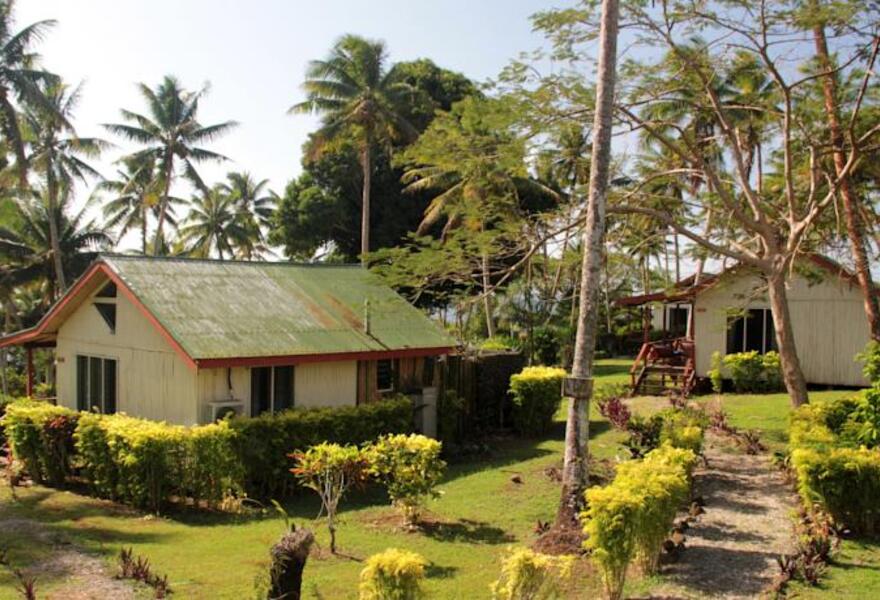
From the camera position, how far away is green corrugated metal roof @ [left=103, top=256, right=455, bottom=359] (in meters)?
14.9

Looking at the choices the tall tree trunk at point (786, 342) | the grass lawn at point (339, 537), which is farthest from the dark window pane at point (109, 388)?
the tall tree trunk at point (786, 342)

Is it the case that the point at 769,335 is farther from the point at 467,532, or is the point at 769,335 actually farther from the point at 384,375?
the point at 467,532

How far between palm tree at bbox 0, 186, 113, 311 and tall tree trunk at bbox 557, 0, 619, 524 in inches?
1337

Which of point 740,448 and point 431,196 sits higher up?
point 431,196

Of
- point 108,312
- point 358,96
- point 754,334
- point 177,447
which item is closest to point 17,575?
point 177,447

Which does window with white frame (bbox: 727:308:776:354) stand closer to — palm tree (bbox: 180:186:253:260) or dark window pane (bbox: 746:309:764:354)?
dark window pane (bbox: 746:309:764:354)

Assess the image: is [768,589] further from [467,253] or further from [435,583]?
[467,253]

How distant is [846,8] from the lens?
13781mm

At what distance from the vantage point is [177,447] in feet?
41.2

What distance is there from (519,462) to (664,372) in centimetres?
1048

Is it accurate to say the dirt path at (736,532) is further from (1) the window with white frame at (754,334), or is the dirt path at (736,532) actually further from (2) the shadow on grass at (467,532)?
(1) the window with white frame at (754,334)

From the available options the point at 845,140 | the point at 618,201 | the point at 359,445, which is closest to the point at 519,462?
the point at 359,445

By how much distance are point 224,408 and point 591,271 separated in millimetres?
7511

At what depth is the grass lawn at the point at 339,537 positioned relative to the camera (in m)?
8.62
